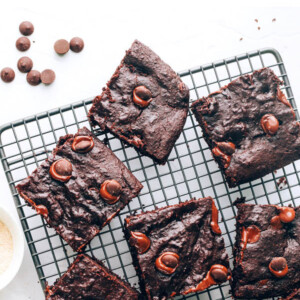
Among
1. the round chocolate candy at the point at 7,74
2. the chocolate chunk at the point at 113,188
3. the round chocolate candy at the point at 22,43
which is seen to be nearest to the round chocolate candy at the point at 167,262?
the chocolate chunk at the point at 113,188

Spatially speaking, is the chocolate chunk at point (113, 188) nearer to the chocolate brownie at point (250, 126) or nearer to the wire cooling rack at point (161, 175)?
the wire cooling rack at point (161, 175)

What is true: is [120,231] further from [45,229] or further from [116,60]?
[116,60]

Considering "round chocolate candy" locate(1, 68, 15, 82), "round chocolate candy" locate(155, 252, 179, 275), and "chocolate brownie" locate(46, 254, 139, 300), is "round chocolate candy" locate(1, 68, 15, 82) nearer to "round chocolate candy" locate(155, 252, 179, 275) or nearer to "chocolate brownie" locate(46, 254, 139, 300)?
"chocolate brownie" locate(46, 254, 139, 300)

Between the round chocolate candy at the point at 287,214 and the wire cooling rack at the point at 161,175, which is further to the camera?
the wire cooling rack at the point at 161,175

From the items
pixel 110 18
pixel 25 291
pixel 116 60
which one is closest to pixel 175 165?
pixel 116 60

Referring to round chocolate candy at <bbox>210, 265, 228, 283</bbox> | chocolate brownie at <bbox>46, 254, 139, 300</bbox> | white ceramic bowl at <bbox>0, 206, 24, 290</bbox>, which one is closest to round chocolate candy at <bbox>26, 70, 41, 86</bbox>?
white ceramic bowl at <bbox>0, 206, 24, 290</bbox>

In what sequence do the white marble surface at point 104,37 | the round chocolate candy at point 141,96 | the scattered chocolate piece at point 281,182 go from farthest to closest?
1. the white marble surface at point 104,37
2. the scattered chocolate piece at point 281,182
3. the round chocolate candy at point 141,96
